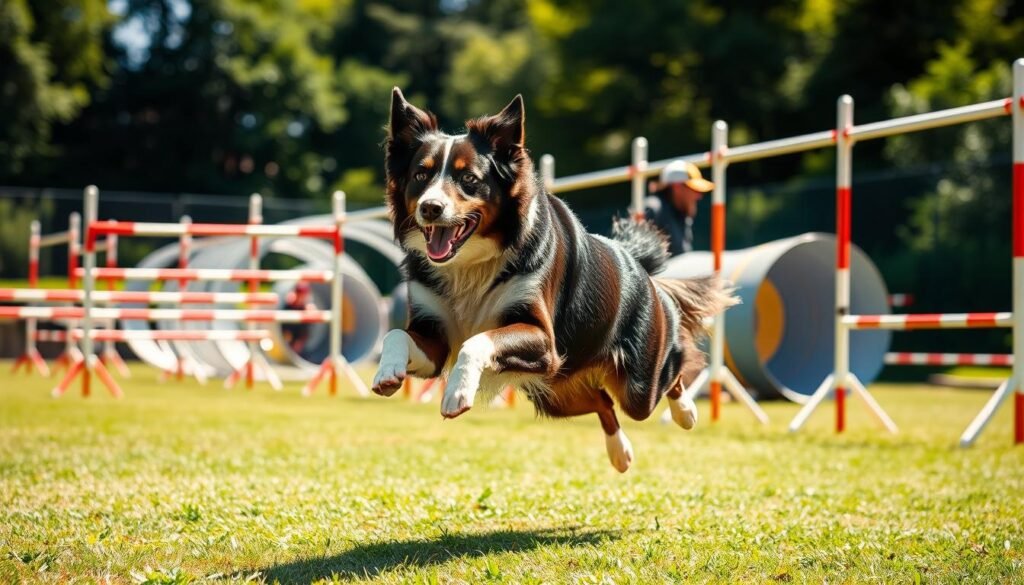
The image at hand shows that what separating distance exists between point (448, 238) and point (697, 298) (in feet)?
6.38

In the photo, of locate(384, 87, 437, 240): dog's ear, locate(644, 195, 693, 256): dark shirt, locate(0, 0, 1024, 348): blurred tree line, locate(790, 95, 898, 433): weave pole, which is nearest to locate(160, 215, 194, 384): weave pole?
locate(644, 195, 693, 256): dark shirt

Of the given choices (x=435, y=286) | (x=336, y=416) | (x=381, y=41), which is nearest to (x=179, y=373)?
(x=336, y=416)

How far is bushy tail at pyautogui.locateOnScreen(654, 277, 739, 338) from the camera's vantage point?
599 cm

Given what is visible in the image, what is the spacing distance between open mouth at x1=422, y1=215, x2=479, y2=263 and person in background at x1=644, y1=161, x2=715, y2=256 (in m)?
4.64

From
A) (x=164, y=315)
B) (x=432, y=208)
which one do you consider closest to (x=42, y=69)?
(x=164, y=315)

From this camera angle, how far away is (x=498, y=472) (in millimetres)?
6582

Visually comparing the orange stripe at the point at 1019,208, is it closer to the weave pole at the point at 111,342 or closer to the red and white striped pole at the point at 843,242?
the red and white striped pole at the point at 843,242

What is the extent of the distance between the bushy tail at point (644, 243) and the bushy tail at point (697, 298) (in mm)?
108

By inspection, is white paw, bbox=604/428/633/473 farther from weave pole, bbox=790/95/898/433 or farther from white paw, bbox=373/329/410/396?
weave pole, bbox=790/95/898/433

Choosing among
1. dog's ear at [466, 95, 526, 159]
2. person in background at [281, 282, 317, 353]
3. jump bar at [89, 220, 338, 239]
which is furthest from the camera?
person in background at [281, 282, 317, 353]

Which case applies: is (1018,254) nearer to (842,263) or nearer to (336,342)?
(842,263)

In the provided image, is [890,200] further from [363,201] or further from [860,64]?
[363,201]

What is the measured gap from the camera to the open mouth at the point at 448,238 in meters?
4.58

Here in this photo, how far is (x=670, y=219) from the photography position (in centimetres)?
952
